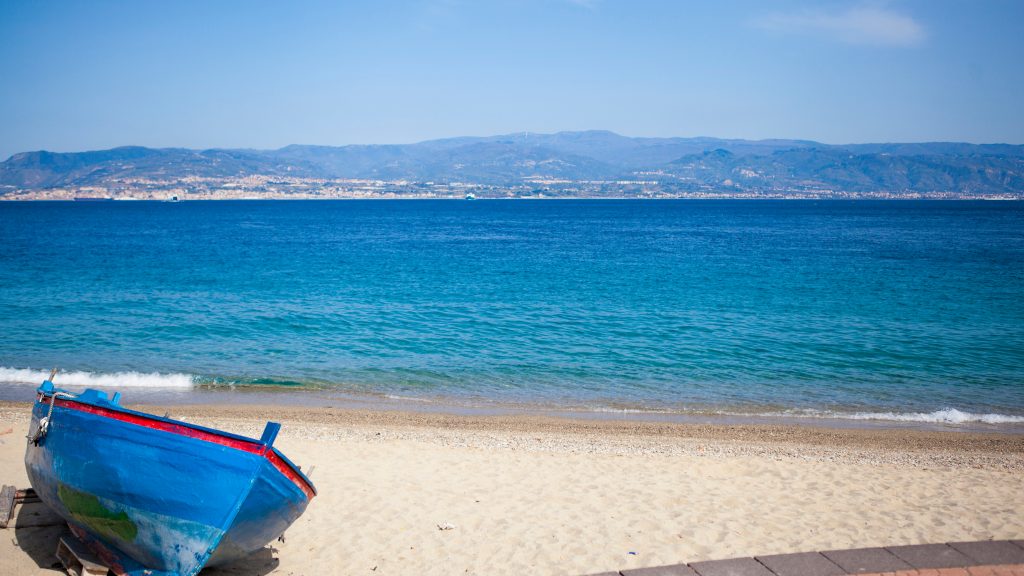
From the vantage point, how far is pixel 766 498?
10.1 m

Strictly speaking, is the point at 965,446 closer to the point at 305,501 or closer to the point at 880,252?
the point at 305,501

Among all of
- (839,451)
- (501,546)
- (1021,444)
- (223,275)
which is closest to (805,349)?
(1021,444)

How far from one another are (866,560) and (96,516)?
27.9 ft

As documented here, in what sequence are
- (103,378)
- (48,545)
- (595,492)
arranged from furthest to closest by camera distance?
1. (103,378)
2. (595,492)
3. (48,545)

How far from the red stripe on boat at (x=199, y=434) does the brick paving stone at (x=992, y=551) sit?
300 inches

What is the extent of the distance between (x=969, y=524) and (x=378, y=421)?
1111 cm

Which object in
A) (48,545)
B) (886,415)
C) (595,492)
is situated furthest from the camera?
(886,415)

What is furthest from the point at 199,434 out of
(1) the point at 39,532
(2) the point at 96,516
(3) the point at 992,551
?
(3) the point at 992,551

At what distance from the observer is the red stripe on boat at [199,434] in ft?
21.8

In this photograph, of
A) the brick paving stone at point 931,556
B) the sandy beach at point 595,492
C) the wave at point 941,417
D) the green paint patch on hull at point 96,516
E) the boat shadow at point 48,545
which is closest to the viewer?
the green paint patch on hull at point 96,516

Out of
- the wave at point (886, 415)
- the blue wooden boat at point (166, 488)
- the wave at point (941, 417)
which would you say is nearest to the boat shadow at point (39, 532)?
the blue wooden boat at point (166, 488)

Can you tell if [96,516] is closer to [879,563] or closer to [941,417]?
[879,563]

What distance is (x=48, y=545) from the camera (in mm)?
7938

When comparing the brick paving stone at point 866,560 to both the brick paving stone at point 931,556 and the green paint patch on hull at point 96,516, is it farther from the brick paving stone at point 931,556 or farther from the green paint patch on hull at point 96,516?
the green paint patch on hull at point 96,516
